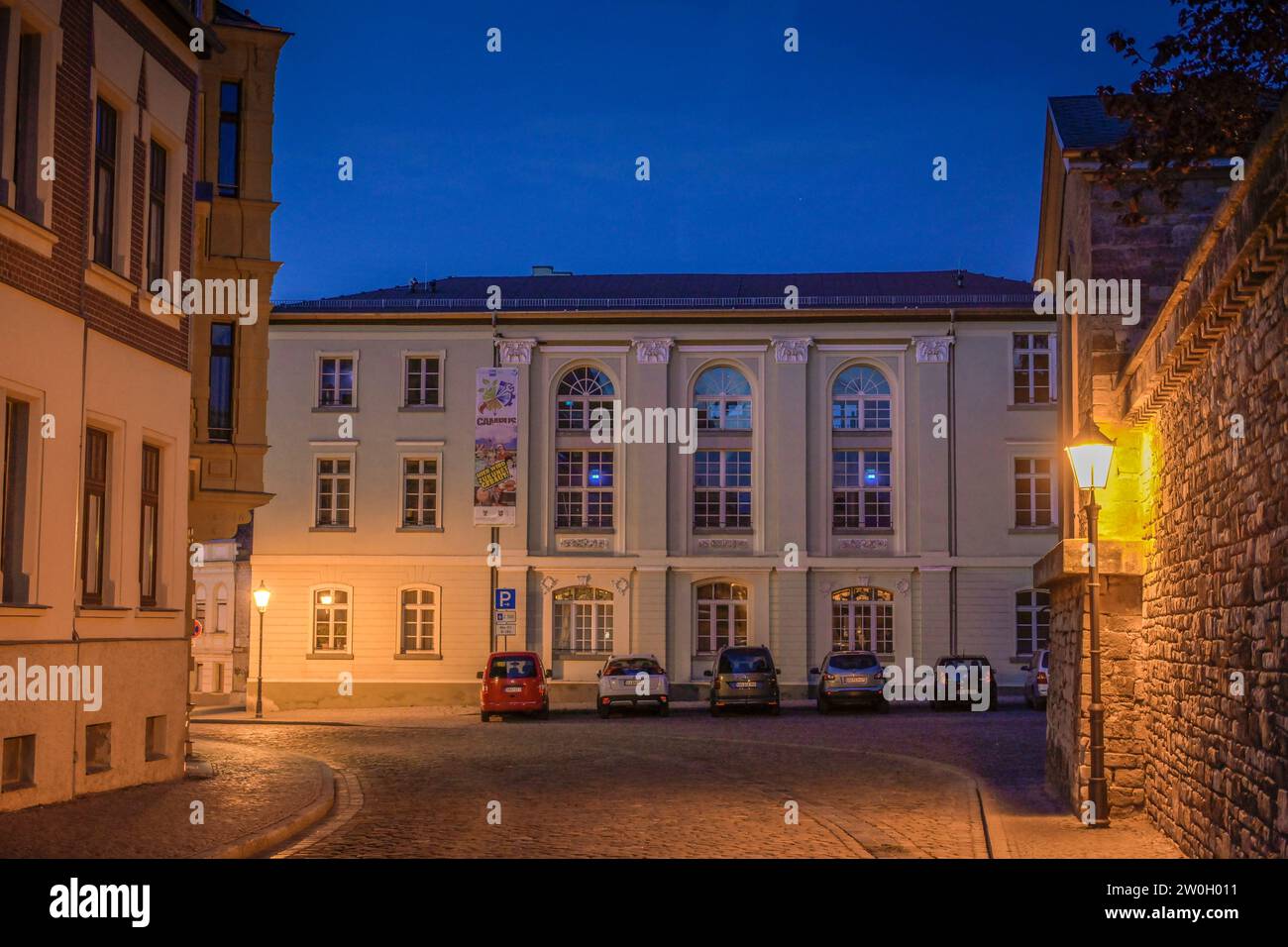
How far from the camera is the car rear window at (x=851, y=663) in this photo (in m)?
38.9

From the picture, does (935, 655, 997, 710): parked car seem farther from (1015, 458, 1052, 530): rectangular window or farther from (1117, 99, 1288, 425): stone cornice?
(1117, 99, 1288, 425): stone cornice

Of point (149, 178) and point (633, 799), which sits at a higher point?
point (149, 178)

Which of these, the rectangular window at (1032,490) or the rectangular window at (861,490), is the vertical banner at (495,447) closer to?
the rectangular window at (861,490)

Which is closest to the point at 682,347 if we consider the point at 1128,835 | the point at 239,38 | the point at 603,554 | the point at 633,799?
the point at 603,554

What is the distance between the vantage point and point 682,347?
4659 centimetres

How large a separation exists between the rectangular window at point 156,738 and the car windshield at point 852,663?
23.3 metres

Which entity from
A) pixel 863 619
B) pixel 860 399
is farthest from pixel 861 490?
pixel 863 619

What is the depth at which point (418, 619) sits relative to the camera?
46.0 metres

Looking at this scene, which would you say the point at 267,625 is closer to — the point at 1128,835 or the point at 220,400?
the point at 220,400

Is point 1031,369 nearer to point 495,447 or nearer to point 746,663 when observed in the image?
point 746,663

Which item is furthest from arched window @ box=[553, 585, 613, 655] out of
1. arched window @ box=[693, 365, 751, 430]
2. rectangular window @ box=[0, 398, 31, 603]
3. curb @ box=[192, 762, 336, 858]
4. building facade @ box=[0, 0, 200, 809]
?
rectangular window @ box=[0, 398, 31, 603]

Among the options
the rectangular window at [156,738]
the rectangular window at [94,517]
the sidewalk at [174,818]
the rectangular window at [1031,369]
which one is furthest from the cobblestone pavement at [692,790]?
the rectangular window at [1031,369]

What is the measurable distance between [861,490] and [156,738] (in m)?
31.1
